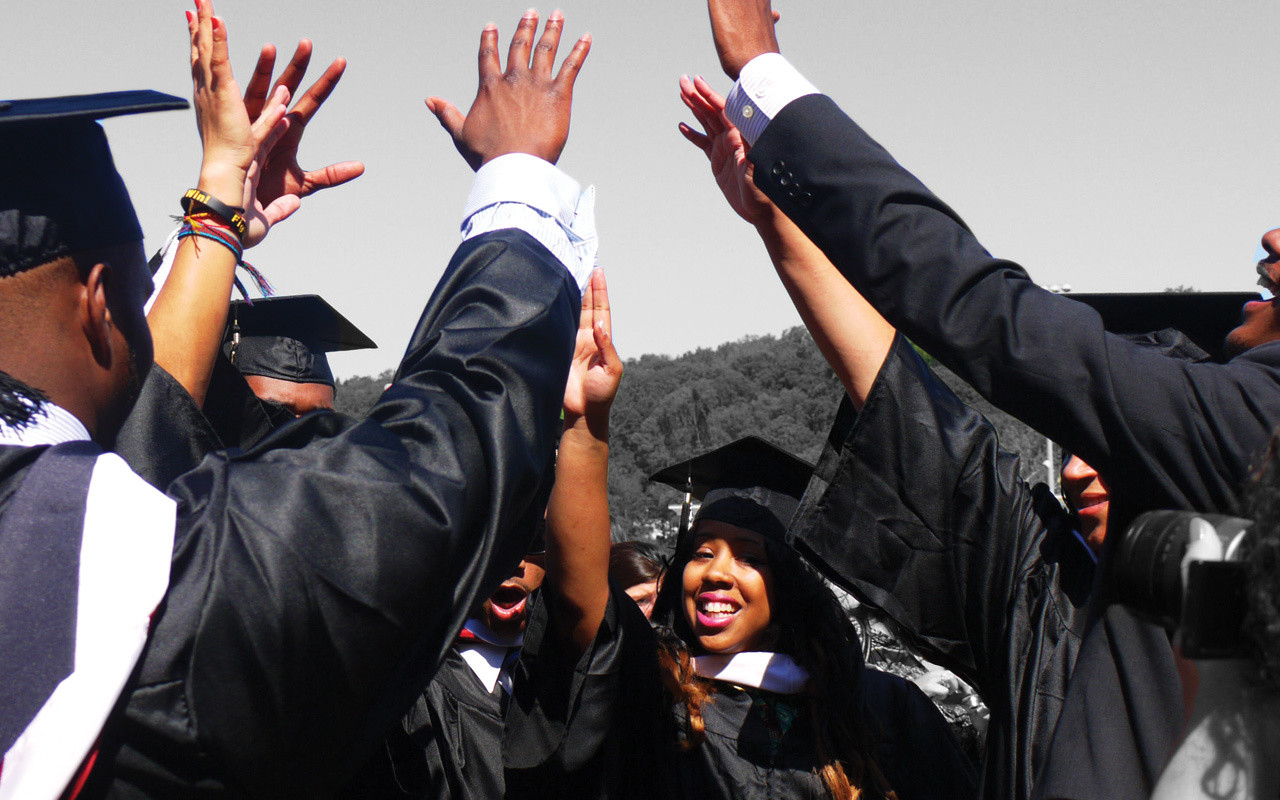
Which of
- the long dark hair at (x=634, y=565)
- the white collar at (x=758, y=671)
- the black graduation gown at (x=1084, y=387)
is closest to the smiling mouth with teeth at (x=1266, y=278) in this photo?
the black graduation gown at (x=1084, y=387)

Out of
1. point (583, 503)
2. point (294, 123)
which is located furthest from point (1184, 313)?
point (294, 123)

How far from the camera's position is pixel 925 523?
2354 millimetres

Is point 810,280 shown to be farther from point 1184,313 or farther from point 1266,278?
point 1184,313

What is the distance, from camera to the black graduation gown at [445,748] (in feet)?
8.80

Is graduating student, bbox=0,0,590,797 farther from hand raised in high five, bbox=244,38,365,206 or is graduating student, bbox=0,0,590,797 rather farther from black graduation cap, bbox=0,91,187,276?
hand raised in high five, bbox=244,38,365,206

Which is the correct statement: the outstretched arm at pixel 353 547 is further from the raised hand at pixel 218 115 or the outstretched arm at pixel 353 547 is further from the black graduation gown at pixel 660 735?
the black graduation gown at pixel 660 735

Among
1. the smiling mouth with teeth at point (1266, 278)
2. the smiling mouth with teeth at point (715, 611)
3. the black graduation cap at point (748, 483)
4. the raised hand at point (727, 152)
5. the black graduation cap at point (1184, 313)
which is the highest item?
the raised hand at point (727, 152)

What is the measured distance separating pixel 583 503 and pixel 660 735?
0.78 metres

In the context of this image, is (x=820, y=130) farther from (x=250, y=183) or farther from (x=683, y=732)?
(x=683, y=732)

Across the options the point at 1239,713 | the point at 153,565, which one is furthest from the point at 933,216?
the point at 153,565

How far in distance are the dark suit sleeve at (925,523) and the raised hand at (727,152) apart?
18.1 inches

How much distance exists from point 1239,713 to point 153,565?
44.8 inches

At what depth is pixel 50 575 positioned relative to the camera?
119 cm

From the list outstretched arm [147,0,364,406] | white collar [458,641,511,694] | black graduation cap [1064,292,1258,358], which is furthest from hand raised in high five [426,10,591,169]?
white collar [458,641,511,694]
